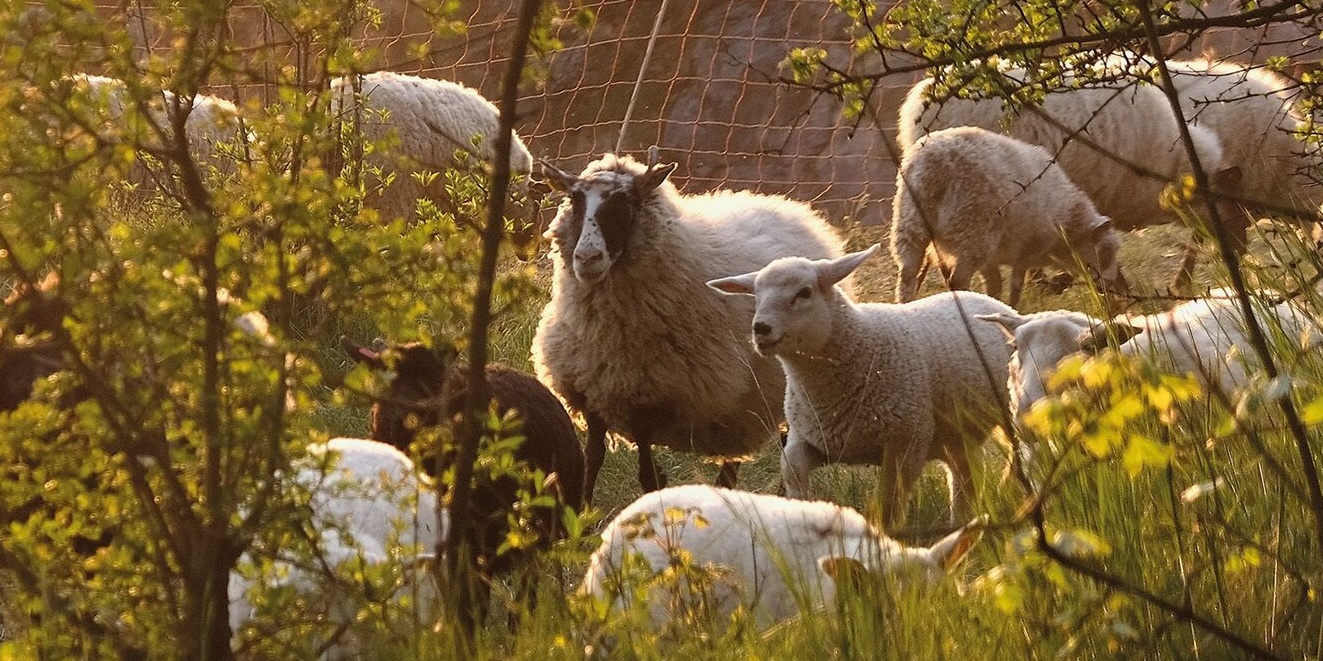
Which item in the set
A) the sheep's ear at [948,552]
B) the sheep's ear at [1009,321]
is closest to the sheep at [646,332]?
the sheep's ear at [1009,321]

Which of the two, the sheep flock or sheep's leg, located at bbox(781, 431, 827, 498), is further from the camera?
sheep's leg, located at bbox(781, 431, 827, 498)

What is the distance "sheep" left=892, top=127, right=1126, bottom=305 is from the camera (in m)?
7.30

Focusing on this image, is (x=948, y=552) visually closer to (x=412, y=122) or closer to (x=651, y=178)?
(x=651, y=178)

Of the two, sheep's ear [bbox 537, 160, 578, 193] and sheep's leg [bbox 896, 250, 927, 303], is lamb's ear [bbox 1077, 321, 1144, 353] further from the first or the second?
sheep's leg [bbox 896, 250, 927, 303]

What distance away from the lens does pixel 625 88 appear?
1727 cm

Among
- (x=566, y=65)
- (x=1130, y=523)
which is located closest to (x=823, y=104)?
(x=566, y=65)

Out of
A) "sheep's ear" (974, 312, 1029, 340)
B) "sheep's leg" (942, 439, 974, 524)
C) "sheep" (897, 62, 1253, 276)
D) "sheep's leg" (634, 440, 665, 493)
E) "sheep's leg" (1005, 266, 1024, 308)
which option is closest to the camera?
"sheep's ear" (974, 312, 1029, 340)

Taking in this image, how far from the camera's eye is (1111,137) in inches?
337

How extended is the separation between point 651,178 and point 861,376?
150 cm

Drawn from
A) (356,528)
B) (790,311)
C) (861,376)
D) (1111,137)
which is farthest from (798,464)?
(1111,137)

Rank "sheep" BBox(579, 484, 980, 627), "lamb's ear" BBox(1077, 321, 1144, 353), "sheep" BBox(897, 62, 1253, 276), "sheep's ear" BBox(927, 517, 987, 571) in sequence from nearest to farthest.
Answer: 1. "sheep" BBox(579, 484, 980, 627)
2. "sheep's ear" BBox(927, 517, 987, 571)
3. "lamb's ear" BBox(1077, 321, 1144, 353)
4. "sheep" BBox(897, 62, 1253, 276)

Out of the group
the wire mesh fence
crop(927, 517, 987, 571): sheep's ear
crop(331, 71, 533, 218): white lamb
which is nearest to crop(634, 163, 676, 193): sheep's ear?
crop(331, 71, 533, 218): white lamb

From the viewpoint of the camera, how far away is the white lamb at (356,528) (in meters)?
2.47

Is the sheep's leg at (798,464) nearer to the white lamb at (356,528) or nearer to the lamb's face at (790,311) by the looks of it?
the lamb's face at (790,311)
